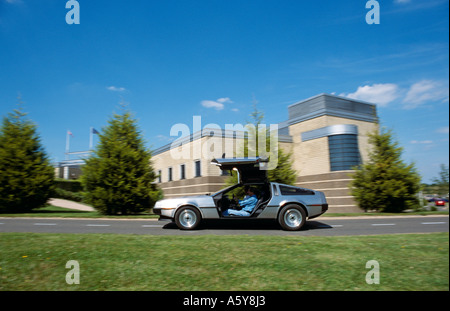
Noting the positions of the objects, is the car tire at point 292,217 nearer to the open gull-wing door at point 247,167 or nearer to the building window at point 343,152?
the open gull-wing door at point 247,167

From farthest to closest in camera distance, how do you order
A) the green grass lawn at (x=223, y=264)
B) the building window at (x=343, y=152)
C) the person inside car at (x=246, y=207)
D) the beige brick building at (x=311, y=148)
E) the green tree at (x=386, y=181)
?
the building window at (x=343, y=152)
the beige brick building at (x=311, y=148)
the green tree at (x=386, y=181)
the person inside car at (x=246, y=207)
the green grass lawn at (x=223, y=264)

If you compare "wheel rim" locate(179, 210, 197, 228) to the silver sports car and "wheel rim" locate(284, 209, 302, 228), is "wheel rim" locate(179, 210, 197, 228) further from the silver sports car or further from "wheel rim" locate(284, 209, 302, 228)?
"wheel rim" locate(284, 209, 302, 228)

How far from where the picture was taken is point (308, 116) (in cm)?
2961

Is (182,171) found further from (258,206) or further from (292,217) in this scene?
(292,217)

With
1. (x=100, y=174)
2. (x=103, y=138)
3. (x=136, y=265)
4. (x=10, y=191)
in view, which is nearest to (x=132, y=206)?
(x=100, y=174)

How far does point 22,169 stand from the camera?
1838 centimetres

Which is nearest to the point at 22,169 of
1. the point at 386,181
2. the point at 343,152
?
the point at 386,181

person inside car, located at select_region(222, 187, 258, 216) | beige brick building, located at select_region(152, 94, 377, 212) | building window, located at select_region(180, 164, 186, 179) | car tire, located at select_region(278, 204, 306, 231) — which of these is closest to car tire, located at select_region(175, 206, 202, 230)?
person inside car, located at select_region(222, 187, 258, 216)

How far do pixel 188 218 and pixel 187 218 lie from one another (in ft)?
0.10

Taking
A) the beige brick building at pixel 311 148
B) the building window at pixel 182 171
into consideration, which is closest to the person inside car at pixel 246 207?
the beige brick building at pixel 311 148

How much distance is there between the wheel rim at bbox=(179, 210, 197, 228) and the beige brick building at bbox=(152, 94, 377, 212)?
51.5 feet

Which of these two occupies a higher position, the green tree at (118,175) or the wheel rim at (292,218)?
the green tree at (118,175)

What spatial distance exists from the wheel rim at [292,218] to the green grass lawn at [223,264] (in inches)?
100

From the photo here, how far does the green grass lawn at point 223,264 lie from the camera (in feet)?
12.2
